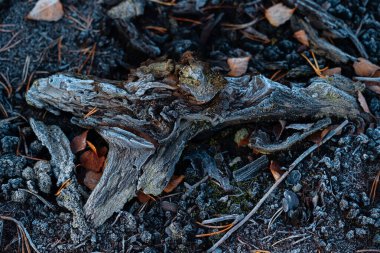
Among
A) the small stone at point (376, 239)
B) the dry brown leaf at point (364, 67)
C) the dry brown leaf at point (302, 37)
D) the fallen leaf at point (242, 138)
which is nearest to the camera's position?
the small stone at point (376, 239)

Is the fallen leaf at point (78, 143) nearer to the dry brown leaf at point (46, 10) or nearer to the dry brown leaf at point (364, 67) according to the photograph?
the dry brown leaf at point (46, 10)

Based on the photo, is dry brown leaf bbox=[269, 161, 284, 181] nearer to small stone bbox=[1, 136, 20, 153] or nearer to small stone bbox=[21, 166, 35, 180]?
small stone bbox=[21, 166, 35, 180]

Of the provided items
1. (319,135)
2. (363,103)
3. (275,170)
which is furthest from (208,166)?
(363,103)

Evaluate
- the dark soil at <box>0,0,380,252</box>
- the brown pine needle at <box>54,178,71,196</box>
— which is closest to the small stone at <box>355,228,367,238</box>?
the dark soil at <box>0,0,380,252</box>

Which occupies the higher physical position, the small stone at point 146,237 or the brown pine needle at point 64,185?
the brown pine needle at point 64,185

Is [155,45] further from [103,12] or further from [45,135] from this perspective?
[45,135]

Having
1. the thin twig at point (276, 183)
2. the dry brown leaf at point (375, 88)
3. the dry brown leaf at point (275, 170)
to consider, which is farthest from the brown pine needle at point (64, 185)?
the dry brown leaf at point (375, 88)

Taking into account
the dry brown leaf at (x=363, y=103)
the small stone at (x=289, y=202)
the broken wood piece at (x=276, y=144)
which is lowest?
the small stone at (x=289, y=202)
